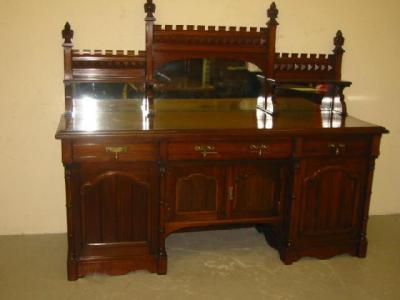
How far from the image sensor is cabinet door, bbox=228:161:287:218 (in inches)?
99.3

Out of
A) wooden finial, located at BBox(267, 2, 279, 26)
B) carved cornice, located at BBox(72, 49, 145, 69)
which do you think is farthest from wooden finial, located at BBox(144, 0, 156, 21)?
wooden finial, located at BBox(267, 2, 279, 26)

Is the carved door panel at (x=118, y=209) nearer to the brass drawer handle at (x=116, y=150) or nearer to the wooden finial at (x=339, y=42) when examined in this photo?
the brass drawer handle at (x=116, y=150)

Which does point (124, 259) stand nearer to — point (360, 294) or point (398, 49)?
point (360, 294)

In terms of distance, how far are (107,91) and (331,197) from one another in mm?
1423

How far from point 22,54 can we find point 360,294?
7.42ft

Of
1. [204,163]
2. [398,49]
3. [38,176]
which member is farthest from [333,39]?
[38,176]

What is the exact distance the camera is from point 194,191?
250 centimetres

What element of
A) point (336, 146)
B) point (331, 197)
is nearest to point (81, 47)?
point (336, 146)

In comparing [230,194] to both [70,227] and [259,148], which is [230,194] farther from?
[70,227]

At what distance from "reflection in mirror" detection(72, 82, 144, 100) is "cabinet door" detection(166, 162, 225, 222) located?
1.96 feet

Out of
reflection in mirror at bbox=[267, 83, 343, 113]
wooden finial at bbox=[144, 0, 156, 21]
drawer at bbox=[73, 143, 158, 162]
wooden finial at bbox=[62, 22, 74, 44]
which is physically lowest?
drawer at bbox=[73, 143, 158, 162]

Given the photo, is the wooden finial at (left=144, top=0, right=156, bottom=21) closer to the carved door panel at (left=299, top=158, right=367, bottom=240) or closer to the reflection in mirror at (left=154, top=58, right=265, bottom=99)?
the reflection in mirror at (left=154, top=58, right=265, bottom=99)

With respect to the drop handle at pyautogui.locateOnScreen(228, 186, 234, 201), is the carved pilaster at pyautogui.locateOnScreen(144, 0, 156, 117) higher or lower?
higher

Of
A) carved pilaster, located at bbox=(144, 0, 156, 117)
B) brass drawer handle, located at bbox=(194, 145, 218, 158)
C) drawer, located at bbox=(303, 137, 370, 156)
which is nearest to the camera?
brass drawer handle, located at bbox=(194, 145, 218, 158)
